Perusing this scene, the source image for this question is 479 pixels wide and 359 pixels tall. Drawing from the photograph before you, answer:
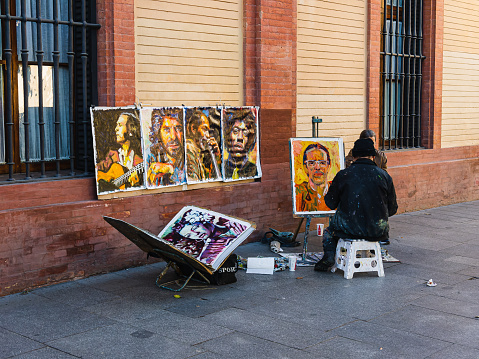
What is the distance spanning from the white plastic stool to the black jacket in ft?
0.30

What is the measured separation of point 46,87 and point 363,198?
4.08 metres

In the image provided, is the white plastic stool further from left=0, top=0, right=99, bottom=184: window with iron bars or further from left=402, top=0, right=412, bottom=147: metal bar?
left=402, top=0, right=412, bottom=147: metal bar

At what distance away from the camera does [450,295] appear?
7098 mm

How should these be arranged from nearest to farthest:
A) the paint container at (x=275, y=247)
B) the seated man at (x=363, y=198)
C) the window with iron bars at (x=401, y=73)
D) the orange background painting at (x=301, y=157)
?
the seated man at (x=363, y=198), the orange background painting at (x=301, y=157), the paint container at (x=275, y=247), the window with iron bars at (x=401, y=73)

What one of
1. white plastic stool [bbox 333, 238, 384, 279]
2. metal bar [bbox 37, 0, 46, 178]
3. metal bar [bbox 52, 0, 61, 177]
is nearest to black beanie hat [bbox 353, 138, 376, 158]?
white plastic stool [bbox 333, 238, 384, 279]

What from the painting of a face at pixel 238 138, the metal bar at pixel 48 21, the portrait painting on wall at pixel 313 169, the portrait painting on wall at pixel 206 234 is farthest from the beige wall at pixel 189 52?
the portrait painting on wall at pixel 206 234

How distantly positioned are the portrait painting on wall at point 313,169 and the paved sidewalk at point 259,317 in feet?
3.71

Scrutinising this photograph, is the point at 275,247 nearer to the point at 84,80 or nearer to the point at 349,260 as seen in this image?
the point at 349,260

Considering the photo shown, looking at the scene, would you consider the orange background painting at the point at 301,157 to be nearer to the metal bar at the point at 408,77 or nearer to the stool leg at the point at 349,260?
the stool leg at the point at 349,260

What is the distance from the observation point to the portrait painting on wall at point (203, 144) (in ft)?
29.1

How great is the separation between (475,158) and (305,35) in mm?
6626

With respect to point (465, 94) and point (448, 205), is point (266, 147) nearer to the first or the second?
point (448, 205)

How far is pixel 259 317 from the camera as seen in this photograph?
20.6 ft

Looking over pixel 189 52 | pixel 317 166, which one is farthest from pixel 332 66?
pixel 189 52
